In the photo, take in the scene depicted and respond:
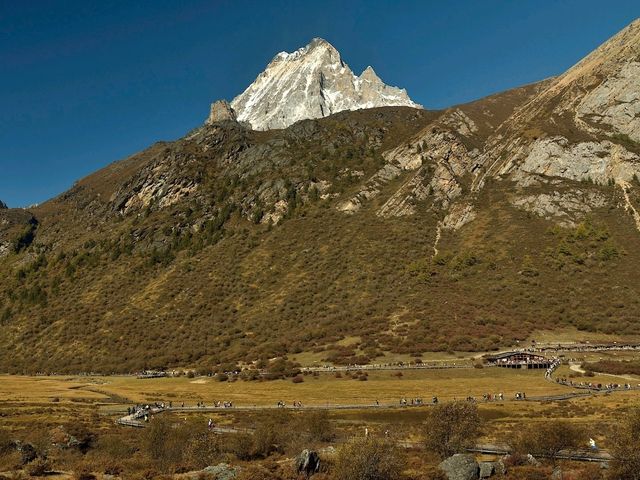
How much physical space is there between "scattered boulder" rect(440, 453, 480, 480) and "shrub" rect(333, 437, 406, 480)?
4183mm

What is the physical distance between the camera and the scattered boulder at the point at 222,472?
2877cm

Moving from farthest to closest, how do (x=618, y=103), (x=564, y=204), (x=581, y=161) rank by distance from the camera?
1. (x=618, y=103)
2. (x=581, y=161)
3. (x=564, y=204)

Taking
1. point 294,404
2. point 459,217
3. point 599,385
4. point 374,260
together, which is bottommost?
point 599,385

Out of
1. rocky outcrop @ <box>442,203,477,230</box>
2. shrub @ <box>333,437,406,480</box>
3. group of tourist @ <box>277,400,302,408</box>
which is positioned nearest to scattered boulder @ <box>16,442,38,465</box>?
shrub @ <box>333,437,406,480</box>

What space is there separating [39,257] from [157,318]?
78.7m

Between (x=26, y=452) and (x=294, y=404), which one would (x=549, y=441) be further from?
(x=294, y=404)

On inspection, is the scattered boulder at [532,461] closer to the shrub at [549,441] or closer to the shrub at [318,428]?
the shrub at [549,441]

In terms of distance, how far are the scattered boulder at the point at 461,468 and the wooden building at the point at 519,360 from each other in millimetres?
66107

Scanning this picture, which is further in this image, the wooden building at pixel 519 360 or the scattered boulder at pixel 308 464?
the wooden building at pixel 519 360

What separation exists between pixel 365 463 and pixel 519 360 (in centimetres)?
7438

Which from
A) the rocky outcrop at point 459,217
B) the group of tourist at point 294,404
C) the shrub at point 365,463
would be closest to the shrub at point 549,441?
the shrub at point 365,463

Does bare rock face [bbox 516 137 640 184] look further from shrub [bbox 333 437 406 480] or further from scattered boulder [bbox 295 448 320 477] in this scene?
Result: shrub [bbox 333 437 406 480]

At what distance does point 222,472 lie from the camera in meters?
29.6

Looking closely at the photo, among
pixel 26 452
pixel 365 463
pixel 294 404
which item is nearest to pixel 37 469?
pixel 26 452
